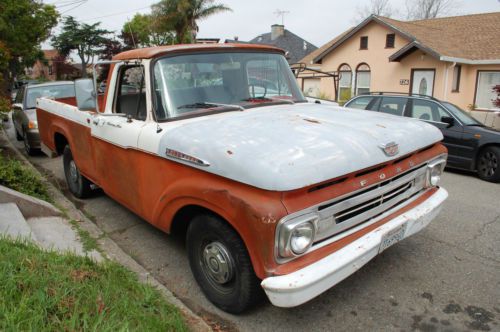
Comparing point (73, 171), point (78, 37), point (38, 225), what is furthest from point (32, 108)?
point (78, 37)

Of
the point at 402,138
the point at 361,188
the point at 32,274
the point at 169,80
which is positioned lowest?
the point at 32,274

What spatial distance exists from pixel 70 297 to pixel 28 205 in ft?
8.47

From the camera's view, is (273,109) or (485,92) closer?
(273,109)

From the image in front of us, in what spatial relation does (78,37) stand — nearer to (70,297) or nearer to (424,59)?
(424,59)

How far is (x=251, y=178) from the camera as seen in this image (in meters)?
2.50

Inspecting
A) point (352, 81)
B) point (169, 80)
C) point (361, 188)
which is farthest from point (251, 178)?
point (352, 81)

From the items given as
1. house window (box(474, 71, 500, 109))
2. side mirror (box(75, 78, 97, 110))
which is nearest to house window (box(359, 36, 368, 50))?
house window (box(474, 71, 500, 109))

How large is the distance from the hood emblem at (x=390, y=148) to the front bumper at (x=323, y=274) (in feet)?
1.74

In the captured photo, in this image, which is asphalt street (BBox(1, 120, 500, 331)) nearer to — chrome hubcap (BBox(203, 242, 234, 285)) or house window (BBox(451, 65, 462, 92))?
chrome hubcap (BBox(203, 242, 234, 285))

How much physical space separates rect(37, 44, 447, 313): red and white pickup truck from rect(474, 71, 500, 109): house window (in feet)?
55.6

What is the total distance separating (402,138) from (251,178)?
1456 mm

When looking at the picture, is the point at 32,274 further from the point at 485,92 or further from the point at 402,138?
the point at 485,92

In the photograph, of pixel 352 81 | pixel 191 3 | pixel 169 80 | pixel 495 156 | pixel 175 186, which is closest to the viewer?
pixel 175 186

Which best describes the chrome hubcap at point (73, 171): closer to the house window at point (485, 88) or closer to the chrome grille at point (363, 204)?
the chrome grille at point (363, 204)
